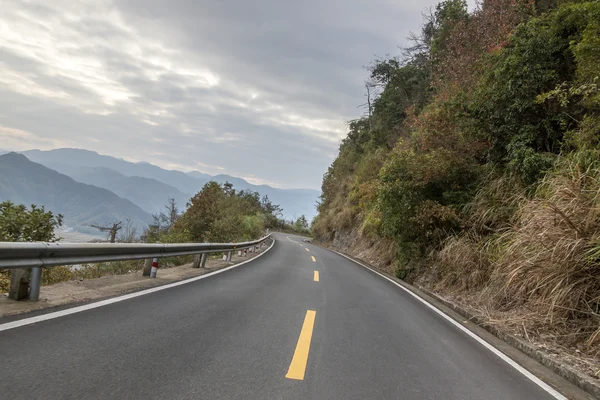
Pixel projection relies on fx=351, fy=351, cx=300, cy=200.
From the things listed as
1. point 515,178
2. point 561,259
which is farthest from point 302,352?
point 515,178

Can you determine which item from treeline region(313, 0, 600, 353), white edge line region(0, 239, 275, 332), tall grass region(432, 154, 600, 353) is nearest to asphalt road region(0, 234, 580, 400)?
white edge line region(0, 239, 275, 332)

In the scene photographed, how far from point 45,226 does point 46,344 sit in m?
6.07

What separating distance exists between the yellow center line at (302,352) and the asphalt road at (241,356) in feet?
0.04

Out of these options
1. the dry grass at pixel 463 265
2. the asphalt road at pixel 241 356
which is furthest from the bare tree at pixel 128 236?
the asphalt road at pixel 241 356

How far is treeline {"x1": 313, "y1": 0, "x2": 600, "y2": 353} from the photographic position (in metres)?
5.83

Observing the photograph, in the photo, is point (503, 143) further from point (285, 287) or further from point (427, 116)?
point (285, 287)

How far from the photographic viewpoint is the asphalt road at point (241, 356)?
2.82 meters

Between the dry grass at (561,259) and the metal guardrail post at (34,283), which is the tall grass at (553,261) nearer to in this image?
the dry grass at (561,259)

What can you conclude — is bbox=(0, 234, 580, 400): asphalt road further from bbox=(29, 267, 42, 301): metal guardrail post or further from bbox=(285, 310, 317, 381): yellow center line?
bbox=(29, 267, 42, 301): metal guardrail post

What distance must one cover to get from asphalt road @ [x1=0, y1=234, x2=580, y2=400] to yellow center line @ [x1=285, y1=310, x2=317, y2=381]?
12 millimetres

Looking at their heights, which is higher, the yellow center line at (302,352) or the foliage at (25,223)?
the foliage at (25,223)

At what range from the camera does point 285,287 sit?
797cm

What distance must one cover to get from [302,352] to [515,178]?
26.6 ft

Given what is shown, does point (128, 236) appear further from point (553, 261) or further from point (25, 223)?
point (553, 261)
